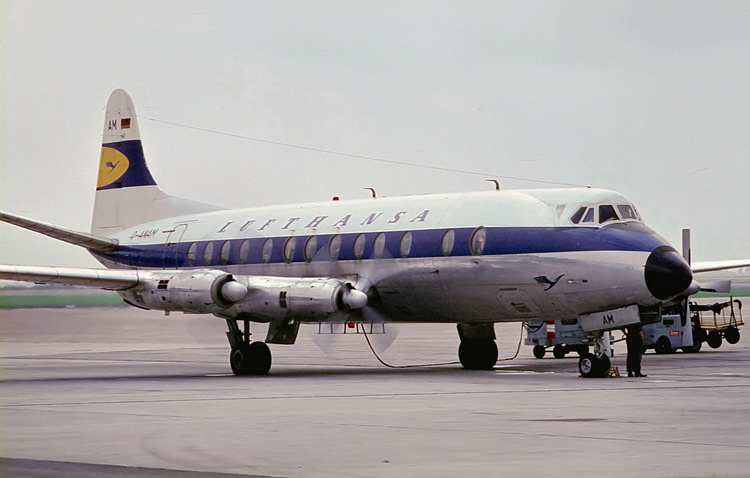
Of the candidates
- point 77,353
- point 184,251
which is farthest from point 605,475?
point 77,353

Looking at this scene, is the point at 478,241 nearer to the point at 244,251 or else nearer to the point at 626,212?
the point at 626,212

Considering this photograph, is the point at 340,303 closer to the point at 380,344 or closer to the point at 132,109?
the point at 380,344

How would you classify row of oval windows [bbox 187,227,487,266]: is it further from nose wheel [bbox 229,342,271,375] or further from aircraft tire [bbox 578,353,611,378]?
aircraft tire [bbox 578,353,611,378]

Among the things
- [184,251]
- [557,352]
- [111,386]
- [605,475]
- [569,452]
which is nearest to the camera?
[605,475]

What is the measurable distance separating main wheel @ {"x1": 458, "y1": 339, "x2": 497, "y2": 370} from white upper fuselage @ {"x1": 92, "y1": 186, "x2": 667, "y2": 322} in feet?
5.68

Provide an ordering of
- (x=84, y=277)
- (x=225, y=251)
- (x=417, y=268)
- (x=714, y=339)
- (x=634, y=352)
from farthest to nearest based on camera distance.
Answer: (x=714, y=339), (x=225, y=251), (x=84, y=277), (x=417, y=268), (x=634, y=352)

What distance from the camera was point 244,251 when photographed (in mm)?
27547

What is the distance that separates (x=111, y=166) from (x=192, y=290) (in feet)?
36.7

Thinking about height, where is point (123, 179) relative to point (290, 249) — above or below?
above

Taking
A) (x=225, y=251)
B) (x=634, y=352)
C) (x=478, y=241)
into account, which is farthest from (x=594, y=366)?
(x=225, y=251)

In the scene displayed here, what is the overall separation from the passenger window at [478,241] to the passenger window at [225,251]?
23.0ft

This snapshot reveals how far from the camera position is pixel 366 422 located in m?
14.1

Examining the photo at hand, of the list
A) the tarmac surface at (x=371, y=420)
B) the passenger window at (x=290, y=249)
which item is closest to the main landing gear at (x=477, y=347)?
the tarmac surface at (x=371, y=420)

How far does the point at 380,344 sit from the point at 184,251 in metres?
5.96
